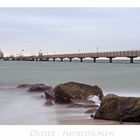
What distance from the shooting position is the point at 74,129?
14.1ft

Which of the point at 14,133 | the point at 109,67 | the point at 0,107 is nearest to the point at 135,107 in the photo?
the point at 14,133

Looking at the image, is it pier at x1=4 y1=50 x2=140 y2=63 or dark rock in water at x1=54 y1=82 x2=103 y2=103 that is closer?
dark rock in water at x1=54 y1=82 x2=103 y2=103

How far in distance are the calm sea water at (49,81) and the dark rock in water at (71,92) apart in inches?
4.8

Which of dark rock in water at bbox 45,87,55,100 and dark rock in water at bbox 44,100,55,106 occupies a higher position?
dark rock in water at bbox 45,87,55,100

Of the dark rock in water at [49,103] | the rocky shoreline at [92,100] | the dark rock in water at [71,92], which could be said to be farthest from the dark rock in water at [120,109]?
the dark rock in water at [49,103]

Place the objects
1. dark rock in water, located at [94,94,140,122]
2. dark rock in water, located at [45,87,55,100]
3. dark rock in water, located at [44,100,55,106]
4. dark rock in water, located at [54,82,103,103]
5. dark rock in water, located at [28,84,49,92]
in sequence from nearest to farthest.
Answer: dark rock in water, located at [94,94,140,122]
dark rock in water, located at [54,82,103,103]
dark rock in water, located at [44,100,55,106]
dark rock in water, located at [45,87,55,100]
dark rock in water, located at [28,84,49,92]

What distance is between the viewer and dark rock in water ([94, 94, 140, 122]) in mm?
4805

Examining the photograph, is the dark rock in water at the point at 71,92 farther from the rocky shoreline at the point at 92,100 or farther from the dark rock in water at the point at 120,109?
the dark rock in water at the point at 120,109

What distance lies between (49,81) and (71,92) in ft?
2.23

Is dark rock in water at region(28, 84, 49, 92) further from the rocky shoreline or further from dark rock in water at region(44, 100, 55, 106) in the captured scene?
dark rock in water at region(44, 100, 55, 106)

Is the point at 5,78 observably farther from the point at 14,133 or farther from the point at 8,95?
the point at 14,133

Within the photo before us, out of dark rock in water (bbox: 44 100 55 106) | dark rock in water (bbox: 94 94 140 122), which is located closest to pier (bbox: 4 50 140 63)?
dark rock in water (bbox: 44 100 55 106)

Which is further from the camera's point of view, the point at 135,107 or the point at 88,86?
the point at 88,86

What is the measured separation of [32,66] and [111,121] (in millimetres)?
1948
